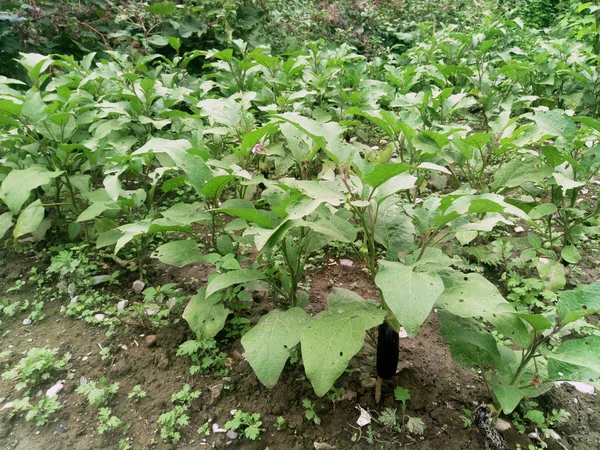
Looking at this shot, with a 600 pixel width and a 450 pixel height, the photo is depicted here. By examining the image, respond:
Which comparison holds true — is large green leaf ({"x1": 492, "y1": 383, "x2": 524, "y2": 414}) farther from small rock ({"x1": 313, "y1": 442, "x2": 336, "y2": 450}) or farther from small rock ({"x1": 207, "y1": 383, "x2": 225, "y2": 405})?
small rock ({"x1": 207, "y1": 383, "x2": 225, "y2": 405})

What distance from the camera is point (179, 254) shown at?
193 centimetres

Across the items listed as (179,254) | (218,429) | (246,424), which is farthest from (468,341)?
(179,254)

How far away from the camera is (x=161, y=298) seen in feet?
7.13

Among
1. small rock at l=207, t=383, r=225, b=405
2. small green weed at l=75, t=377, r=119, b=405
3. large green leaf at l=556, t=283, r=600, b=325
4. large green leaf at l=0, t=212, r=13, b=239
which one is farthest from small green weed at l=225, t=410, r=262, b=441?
large green leaf at l=0, t=212, r=13, b=239

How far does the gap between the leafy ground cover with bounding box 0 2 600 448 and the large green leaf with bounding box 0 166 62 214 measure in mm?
12

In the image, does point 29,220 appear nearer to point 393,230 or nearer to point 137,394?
point 137,394

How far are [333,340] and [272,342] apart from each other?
9.3 inches

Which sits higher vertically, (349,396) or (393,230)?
(393,230)

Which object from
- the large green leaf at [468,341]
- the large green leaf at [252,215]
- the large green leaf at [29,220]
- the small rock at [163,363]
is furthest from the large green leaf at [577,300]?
the large green leaf at [29,220]

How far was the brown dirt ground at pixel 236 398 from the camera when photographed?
1.65 meters

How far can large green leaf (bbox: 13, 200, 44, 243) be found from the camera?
94.3 inches

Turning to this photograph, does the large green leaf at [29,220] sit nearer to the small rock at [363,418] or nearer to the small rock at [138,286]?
the small rock at [138,286]

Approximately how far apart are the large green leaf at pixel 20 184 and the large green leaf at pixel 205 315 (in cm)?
114

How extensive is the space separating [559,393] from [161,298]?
1.85 metres
